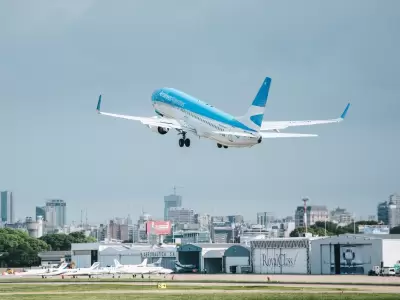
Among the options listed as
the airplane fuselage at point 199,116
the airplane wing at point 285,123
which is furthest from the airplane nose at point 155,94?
the airplane wing at point 285,123

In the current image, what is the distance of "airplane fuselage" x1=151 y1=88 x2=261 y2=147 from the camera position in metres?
157

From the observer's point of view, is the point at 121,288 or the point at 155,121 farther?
the point at 155,121

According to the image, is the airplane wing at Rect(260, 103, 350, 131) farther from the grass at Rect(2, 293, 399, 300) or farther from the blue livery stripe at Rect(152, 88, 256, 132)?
A: the grass at Rect(2, 293, 399, 300)

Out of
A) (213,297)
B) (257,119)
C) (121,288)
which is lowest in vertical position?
(121,288)

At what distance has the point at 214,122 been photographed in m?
163

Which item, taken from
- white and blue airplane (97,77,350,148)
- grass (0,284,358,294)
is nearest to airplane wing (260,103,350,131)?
white and blue airplane (97,77,350,148)

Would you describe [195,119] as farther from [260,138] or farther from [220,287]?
[220,287]

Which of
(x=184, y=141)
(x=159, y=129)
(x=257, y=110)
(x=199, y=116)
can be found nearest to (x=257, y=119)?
(x=257, y=110)

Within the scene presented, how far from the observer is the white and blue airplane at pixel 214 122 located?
512 ft

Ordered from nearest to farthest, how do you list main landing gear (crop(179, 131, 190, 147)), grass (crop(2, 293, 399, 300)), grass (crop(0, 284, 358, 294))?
grass (crop(2, 293, 399, 300)) → grass (crop(0, 284, 358, 294)) → main landing gear (crop(179, 131, 190, 147))

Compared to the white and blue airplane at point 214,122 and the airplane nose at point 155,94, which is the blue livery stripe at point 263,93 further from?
the airplane nose at point 155,94

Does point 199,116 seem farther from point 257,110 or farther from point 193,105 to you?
point 257,110

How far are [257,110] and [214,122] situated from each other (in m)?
8.14

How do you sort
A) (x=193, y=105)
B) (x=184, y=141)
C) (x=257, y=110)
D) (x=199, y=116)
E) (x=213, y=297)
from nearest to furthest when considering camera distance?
(x=213, y=297) < (x=257, y=110) < (x=184, y=141) < (x=199, y=116) < (x=193, y=105)
